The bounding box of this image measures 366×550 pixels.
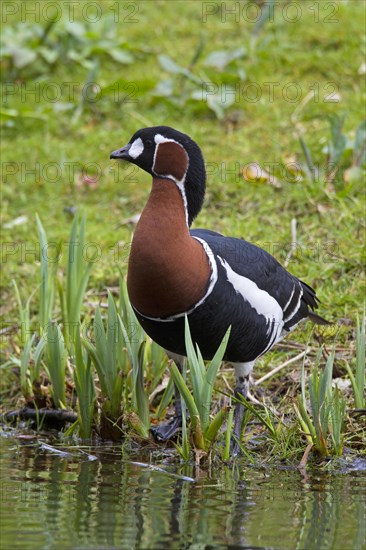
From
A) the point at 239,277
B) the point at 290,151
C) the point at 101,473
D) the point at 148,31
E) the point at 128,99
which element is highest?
the point at 148,31

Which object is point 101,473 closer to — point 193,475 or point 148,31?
point 193,475

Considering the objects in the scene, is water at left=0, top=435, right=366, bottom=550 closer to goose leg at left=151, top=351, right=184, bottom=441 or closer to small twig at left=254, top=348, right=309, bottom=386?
goose leg at left=151, top=351, right=184, bottom=441

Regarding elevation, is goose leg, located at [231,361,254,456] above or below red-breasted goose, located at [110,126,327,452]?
below

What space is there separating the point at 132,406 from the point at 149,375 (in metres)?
0.45

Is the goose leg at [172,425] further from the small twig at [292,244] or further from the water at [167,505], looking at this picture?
the small twig at [292,244]

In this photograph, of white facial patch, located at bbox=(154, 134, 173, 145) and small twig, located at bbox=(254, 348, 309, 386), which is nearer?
white facial patch, located at bbox=(154, 134, 173, 145)

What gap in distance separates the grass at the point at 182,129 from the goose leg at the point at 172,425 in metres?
0.12

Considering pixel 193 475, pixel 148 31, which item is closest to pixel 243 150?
pixel 148 31

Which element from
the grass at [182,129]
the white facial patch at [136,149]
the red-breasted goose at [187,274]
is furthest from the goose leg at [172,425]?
the white facial patch at [136,149]

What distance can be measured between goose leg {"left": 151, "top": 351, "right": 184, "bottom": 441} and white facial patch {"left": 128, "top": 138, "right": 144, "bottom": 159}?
0.90m

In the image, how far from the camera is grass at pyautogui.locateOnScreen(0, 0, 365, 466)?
5505 mm

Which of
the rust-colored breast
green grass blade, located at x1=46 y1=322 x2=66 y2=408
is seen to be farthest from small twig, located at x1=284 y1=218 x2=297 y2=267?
the rust-colored breast

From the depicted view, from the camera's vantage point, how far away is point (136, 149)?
412cm

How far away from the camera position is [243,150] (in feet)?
23.7
